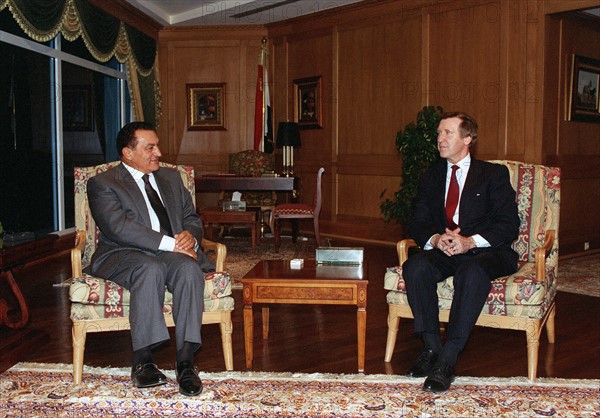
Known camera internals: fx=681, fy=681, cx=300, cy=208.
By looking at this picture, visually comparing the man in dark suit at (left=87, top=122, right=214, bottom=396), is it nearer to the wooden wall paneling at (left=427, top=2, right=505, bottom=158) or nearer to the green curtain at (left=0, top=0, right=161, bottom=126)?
the green curtain at (left=0, top=0, right=161, bottom=126)

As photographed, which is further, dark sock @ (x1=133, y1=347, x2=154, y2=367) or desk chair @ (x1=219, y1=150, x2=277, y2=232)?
desk chair @ (x1=219, y1=150, x2=277, y2=232)

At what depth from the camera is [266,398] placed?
9.92ft

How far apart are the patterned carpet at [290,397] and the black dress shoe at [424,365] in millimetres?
53

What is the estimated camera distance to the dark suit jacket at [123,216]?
342cm

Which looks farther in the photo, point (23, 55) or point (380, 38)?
point (380, 38)

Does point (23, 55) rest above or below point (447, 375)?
above

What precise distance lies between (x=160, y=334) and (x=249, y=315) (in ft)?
1.61

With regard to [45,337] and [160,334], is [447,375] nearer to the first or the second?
[160,334]

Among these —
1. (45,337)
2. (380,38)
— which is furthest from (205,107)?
(45,337)

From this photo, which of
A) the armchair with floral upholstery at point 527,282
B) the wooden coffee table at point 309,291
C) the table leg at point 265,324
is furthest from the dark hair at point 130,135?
the armchair with floral upholstery at point 527,282

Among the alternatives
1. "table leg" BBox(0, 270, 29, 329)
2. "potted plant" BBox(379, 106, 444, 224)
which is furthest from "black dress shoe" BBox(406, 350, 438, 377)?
"potted plant" BBox(379, 106, 444, 224)

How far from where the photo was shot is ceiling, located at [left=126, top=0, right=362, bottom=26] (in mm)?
9016

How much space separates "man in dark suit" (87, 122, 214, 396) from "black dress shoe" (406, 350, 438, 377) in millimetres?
1036

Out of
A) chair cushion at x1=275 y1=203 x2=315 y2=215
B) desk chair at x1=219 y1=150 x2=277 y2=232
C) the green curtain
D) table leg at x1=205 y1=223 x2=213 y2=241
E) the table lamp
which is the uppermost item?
the green curtain
